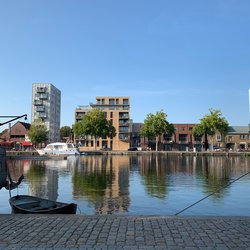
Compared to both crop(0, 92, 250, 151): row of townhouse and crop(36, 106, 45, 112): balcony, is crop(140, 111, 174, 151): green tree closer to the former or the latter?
crop(0, 92, 250, 151): row of townhouse

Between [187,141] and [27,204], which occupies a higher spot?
[187,141]

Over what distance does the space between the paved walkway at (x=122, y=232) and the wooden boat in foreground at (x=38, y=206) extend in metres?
1.50

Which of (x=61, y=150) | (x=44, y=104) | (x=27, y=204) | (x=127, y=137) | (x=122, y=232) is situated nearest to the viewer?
(x=122, y=232)

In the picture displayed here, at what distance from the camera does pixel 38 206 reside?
14461 mm

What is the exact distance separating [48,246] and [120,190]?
16.3 metres

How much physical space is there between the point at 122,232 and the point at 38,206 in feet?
22.2

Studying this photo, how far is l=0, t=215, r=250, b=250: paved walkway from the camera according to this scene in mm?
7809

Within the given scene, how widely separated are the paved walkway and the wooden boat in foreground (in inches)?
59.2

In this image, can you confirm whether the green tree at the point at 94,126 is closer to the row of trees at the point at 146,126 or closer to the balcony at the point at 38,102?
the row of trees at the point at 146,126

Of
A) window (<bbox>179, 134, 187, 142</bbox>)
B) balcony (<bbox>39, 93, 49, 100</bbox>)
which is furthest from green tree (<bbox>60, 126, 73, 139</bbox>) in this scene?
window (<bbox>179, 134, 187, 142</bbox>)

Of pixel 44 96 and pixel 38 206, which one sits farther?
pixel 44 96

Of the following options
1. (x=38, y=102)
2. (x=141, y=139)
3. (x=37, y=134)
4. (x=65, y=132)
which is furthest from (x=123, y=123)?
(x=65, y=132)

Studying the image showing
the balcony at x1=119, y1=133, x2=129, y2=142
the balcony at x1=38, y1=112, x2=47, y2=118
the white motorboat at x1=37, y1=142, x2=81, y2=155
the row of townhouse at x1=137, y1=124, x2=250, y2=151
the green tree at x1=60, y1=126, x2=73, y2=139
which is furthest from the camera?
the green tree at x1=60, y1=126, x2=73, y2=139

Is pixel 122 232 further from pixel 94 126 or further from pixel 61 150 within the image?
pixel 94 126
